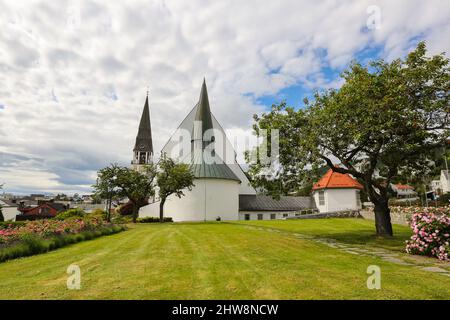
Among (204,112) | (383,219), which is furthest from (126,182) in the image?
(383,219)

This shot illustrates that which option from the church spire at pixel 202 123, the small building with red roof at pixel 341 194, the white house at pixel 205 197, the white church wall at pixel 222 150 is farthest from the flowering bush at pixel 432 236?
the church spire at pixel 202 123

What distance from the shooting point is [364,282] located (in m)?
5.46

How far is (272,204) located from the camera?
149 feet

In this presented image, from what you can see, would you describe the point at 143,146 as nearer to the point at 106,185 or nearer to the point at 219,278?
the point at 106,185

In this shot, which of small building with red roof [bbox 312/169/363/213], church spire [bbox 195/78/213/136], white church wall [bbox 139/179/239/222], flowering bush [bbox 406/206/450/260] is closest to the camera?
flowering bush [bbox 406/206/450/260]

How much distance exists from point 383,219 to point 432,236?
4.95 metres

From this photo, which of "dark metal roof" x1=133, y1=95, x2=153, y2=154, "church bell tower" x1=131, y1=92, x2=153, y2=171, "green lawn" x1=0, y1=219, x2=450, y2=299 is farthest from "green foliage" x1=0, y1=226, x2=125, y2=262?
"dark metal roof" x1=133, y1=95, x2=153, y2=154

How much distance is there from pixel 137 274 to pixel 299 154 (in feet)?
A: 30.8

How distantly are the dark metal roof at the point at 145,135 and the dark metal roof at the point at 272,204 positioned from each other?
1401 inches

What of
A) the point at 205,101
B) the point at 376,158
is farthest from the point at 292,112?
the point at 205,101

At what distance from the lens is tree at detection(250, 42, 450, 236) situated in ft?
35.8

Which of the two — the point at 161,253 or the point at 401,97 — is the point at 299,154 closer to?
the point at 401,97

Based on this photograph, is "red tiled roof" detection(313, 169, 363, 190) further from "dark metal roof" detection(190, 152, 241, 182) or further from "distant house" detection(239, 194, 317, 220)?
"dark metal roof" detection(190, 152, 241, 182)

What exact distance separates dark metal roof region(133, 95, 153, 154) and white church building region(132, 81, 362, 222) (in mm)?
21428
